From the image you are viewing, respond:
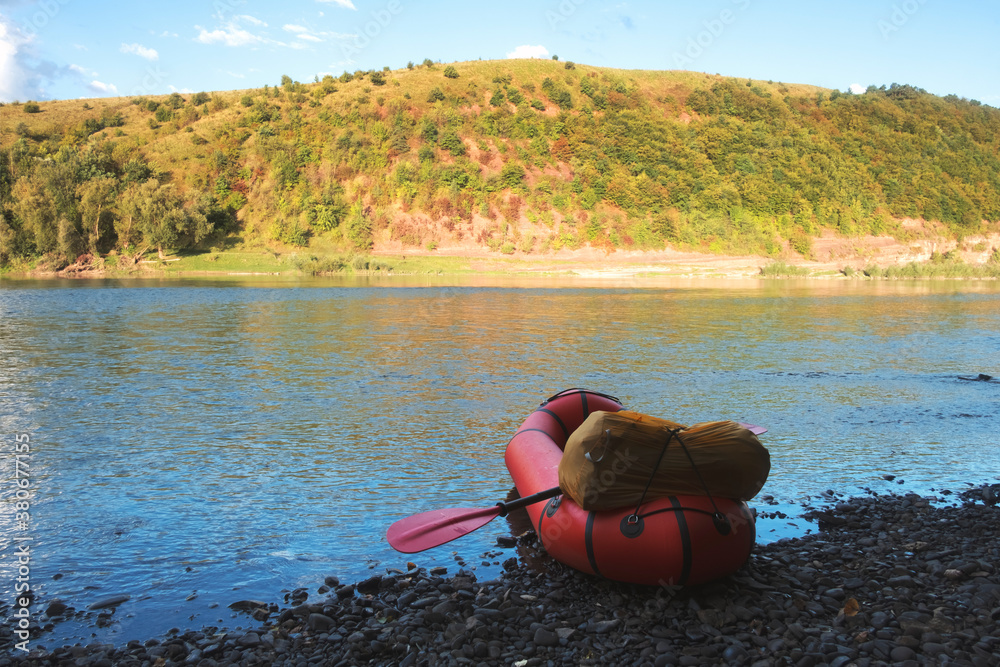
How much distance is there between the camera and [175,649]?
15.1 feet

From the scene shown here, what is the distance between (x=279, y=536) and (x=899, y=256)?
7807cm

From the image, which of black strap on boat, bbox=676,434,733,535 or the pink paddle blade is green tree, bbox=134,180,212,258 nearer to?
the pink paddle blade

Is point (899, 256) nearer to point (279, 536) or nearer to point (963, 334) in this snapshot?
point (963, 334)

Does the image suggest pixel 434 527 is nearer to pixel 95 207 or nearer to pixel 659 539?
pixel 659 539

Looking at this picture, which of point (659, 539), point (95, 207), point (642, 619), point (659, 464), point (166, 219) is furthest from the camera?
point (95, 207)

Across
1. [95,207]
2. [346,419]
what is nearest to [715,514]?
[346,419]

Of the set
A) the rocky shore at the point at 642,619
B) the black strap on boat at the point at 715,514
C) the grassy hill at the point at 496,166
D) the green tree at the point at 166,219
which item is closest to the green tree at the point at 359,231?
the grassy hill at the point at 496,166

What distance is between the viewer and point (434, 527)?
6.53m

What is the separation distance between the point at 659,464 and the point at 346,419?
7.18 m

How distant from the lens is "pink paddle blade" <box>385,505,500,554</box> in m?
6.29

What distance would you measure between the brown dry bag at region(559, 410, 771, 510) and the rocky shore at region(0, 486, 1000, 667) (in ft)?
2.38

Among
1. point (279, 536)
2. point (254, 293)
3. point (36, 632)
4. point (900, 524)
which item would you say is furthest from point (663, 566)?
point (254, 293)

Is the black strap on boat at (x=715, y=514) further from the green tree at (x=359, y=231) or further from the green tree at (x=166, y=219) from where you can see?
the green tree at (x=359, y=231)

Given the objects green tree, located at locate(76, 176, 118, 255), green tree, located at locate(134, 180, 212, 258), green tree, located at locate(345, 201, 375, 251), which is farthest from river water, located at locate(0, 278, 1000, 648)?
green tree, located at locate(345, 201, 375, 251)
